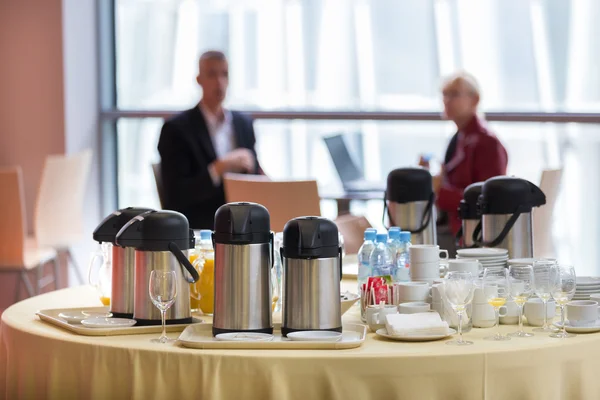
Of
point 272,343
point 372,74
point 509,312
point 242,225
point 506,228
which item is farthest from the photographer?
point 372,74

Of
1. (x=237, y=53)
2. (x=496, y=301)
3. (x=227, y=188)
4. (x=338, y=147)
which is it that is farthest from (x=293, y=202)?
(x=237, y=53)

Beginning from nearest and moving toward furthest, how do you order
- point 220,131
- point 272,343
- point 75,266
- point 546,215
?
point 272,343 → point 546,215 → point 220,131 → point 75,266

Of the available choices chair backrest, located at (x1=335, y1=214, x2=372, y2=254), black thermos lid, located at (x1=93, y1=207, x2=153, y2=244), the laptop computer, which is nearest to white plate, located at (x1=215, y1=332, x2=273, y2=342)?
black thermos lid, located at (x1=93, y1=207, x2=153, y2=244)

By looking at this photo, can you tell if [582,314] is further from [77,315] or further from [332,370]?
[77,315]

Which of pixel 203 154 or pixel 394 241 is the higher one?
pixel 203 154

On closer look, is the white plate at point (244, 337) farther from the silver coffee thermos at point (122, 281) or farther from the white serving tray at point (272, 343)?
the silver coffee thermos at point (122, 281)

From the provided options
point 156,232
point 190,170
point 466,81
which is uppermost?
point 466,81

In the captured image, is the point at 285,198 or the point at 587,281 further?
the point at 285,198

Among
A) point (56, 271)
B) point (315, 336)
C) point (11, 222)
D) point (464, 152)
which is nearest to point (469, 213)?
point (315, 336)

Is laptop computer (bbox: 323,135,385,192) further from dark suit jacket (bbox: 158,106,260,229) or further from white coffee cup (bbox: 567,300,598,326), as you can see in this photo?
white coffee cup (bbox: 567,300,598,326)

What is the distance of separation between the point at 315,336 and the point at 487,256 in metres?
0.76

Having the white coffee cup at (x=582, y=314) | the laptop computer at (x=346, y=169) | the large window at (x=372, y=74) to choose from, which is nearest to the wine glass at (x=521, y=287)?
the white coffee cup at (x=582, y=314)

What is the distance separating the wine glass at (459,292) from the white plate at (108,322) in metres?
0.82

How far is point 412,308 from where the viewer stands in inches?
99.4
